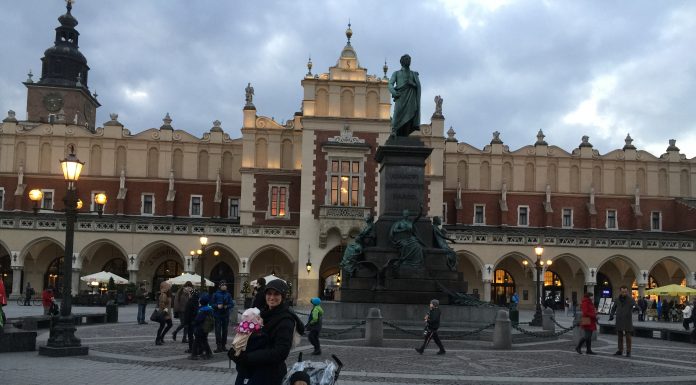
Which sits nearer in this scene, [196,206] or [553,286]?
[553,286]

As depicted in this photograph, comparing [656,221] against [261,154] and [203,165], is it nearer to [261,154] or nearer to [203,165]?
[261,154]

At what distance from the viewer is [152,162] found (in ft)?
169

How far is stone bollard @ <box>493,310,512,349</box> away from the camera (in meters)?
17.3

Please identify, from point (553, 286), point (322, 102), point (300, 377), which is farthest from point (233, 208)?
point (300, 377)

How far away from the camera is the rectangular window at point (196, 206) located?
51.8 meters

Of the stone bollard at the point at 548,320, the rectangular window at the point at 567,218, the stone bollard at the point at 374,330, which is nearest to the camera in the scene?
the stone bollard at the point at 374,330

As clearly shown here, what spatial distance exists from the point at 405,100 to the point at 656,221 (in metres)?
38.1

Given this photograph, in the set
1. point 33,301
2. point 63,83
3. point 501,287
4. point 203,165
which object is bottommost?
point 33,301

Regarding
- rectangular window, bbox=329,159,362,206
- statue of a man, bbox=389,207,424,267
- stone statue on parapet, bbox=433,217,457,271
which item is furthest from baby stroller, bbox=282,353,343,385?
rectangular window, bbox=329,159,362,206

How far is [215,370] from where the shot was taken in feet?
43.4

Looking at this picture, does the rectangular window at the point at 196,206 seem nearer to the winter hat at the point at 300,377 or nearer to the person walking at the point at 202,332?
the person walking at the point at 202,332

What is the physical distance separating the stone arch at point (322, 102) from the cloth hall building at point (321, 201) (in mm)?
63

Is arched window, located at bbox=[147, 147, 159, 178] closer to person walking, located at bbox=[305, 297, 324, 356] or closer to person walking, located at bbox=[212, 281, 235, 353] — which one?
person walking, located at bbox=[212, 281, 235, 353]

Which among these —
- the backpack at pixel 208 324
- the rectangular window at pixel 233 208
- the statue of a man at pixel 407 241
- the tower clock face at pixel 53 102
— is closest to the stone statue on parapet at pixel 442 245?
the statue of a man at pixel 407 241
